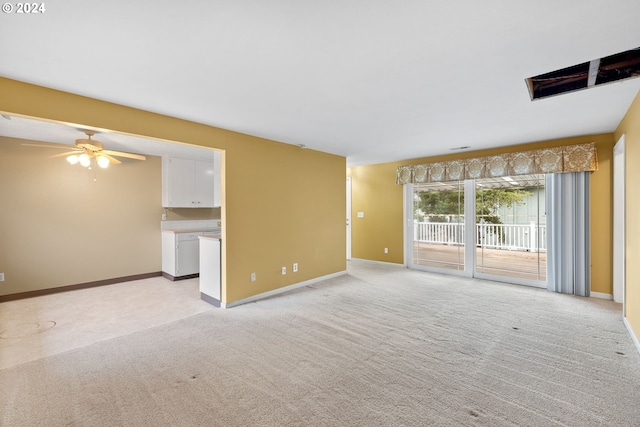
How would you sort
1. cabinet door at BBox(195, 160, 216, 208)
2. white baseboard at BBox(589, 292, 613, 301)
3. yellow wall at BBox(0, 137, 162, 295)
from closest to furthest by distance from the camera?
white baseboard at BBox(589, 292, 613, 301), yellow wall at BBox(0, 137, 162, 295), cabinet door at BBox(195, 160, 216, 208)

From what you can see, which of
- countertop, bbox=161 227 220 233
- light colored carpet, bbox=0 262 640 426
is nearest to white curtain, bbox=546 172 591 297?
light colored carpet, bbox=0 262 640 426

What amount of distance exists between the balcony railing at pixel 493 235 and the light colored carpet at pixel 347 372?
140 centimetres

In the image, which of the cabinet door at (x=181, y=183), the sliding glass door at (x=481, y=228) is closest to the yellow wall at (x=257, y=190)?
the sliding glass door at (x=481, y=228)

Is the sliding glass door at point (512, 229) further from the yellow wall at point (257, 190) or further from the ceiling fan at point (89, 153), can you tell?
the ceiling fan at point (89, 153)

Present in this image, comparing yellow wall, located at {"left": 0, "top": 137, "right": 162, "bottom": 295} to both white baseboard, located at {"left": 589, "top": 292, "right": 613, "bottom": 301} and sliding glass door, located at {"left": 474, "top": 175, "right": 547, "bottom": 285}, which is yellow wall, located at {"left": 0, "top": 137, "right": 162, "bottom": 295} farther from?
white baseboard, located at {"left": 589, "top": 292, "right": 613, "bottom": 301}

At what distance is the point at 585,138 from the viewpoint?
14.0 ft

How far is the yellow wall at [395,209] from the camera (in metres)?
4.12

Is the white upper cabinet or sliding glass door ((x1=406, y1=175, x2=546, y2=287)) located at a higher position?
the white upper cabinet

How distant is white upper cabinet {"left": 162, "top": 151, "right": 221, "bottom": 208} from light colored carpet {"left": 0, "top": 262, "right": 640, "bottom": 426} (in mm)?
2959

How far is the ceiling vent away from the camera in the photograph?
2.19 metres

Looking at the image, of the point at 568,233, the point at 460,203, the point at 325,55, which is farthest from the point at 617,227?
the point at 325,55

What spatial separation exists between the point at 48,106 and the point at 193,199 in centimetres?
341

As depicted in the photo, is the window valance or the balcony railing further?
the balcony railing

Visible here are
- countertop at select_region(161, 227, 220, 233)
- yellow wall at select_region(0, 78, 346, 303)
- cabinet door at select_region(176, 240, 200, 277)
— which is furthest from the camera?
countertop at select_region(161, 227, 220, 233)
